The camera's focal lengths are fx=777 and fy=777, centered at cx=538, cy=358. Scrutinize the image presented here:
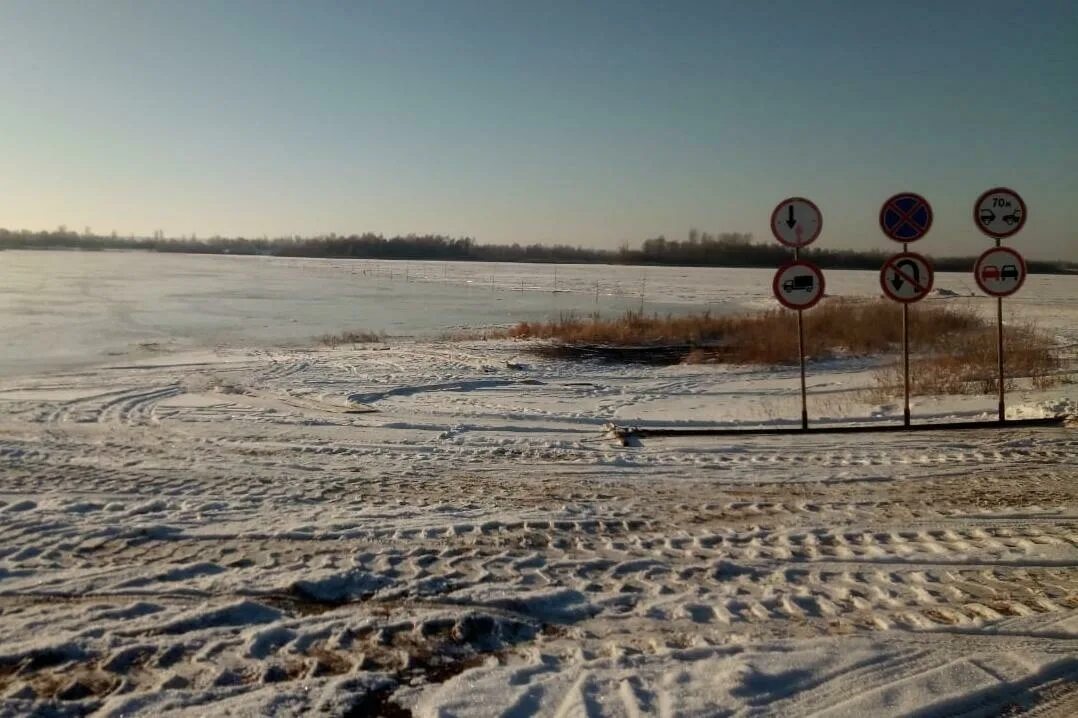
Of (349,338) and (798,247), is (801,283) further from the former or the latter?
(349,338)

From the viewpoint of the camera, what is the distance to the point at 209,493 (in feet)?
23.2

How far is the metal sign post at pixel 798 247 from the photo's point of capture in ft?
32.9

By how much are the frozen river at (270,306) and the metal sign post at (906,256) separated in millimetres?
16068

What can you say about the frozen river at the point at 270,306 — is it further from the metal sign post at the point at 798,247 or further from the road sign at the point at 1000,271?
the road sign at the point at 1000,271

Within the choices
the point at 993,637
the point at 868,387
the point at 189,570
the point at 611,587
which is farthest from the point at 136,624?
the point at 868,387

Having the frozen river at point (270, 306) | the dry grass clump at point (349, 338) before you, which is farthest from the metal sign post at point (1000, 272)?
the frozen river at point (270, 306)

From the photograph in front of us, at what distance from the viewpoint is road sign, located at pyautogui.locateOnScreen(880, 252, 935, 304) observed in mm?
10023

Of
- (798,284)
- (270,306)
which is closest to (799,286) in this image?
(798,284)

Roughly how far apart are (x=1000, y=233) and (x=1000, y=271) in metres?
0.50

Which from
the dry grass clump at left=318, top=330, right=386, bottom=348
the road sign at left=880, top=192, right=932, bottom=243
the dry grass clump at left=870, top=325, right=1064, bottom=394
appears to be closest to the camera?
the road sign at left=880, top=192, right=932, bottom=243

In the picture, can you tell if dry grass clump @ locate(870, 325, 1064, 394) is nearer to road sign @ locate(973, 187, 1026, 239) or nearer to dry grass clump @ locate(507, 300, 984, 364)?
dry grass clump @ locate(507, 300, 984, 364)

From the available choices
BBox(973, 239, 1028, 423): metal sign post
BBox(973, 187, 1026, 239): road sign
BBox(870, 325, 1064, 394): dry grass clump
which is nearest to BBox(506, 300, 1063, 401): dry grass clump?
BBox(870, 325, 1064, 394): dry grass clump

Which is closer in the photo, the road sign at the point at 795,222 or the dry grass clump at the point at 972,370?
the road sign at the point at 795,222

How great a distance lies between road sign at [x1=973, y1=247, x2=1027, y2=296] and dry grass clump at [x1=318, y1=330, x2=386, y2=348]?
54.7 ft
